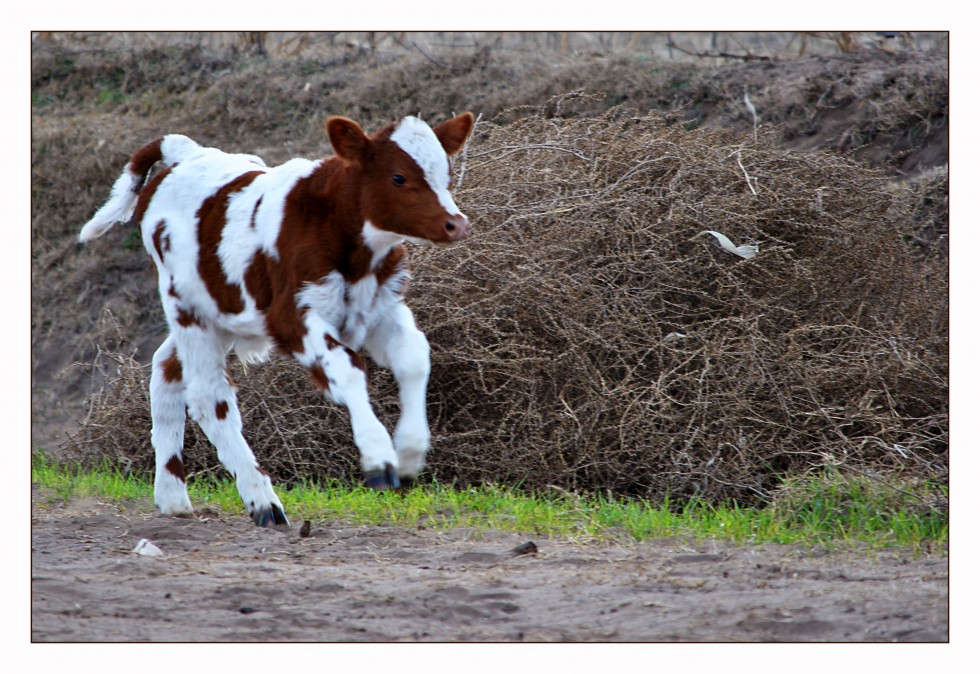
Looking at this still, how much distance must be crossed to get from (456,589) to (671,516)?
1.79 m

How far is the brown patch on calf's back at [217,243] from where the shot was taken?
4.89 metres

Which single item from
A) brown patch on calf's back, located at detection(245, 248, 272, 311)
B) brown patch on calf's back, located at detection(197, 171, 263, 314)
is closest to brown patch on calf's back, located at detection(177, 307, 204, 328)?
brown patch on calf's back, located at detection(197, 171, 263, 314)

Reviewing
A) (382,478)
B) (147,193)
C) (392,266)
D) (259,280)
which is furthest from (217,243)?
(382,478)

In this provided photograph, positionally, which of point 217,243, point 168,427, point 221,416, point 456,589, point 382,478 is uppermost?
point 217,243

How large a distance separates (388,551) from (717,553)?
4.47 ft

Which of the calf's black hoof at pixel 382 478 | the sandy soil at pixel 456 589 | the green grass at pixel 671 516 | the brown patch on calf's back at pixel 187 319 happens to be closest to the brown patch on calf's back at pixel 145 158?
the brown patch on calf's back at pixel 187 319

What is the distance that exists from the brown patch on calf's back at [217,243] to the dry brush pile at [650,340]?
6.35 ft

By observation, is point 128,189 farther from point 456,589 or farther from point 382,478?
point 456,589

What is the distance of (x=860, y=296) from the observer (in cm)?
727

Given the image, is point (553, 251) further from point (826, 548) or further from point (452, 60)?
point (452, 60)

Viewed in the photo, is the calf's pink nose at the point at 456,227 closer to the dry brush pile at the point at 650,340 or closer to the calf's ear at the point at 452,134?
the calf's ear at the point at 452,134

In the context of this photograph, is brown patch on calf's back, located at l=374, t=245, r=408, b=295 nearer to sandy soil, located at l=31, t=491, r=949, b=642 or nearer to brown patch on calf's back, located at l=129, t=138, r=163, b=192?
sandy soil, located at l=31, t=491, r=949, b=642

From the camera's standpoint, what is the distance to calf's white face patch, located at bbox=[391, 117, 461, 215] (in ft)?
14.3

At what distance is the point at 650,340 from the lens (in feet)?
22.2
